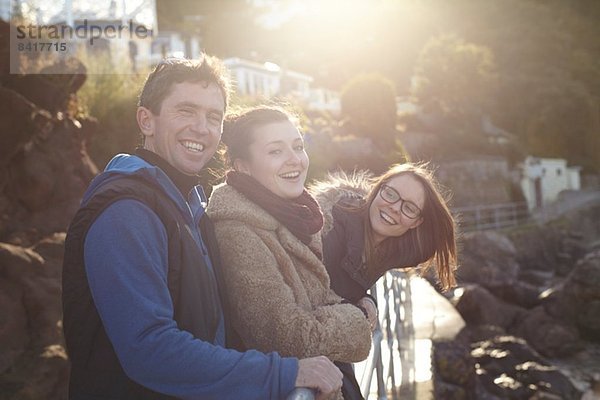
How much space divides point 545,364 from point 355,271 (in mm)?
8793

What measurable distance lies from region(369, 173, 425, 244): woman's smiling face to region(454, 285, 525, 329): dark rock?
1006 cm

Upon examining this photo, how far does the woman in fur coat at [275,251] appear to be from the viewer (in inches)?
68.4

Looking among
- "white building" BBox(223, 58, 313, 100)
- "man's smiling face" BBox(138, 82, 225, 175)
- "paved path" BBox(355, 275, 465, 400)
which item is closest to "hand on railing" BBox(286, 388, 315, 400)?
"man's smiling face" BBox(138, 82, 225, 175)

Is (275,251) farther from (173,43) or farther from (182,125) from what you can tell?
(173,43)

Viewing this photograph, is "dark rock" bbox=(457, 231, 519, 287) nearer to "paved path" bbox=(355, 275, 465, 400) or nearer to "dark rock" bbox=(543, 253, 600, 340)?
"dark rock" bbox=(543, 253, 600, 340)

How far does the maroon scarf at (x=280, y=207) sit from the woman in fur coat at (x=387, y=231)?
0.70 meters

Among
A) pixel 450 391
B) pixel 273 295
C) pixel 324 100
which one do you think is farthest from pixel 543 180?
pixel 273 295

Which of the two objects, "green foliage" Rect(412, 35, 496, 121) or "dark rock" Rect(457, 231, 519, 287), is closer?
"dark rock" Rect(457, 231, 519, 287)

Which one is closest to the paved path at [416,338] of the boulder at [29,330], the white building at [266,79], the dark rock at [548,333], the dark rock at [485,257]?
the boulder at [29,330]

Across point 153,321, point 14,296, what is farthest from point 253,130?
point 14,296

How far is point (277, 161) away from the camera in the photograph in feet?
6.90

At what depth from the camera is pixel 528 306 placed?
1533 cm

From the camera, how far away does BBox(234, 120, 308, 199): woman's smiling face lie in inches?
82.8

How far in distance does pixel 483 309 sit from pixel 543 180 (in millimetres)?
21213
